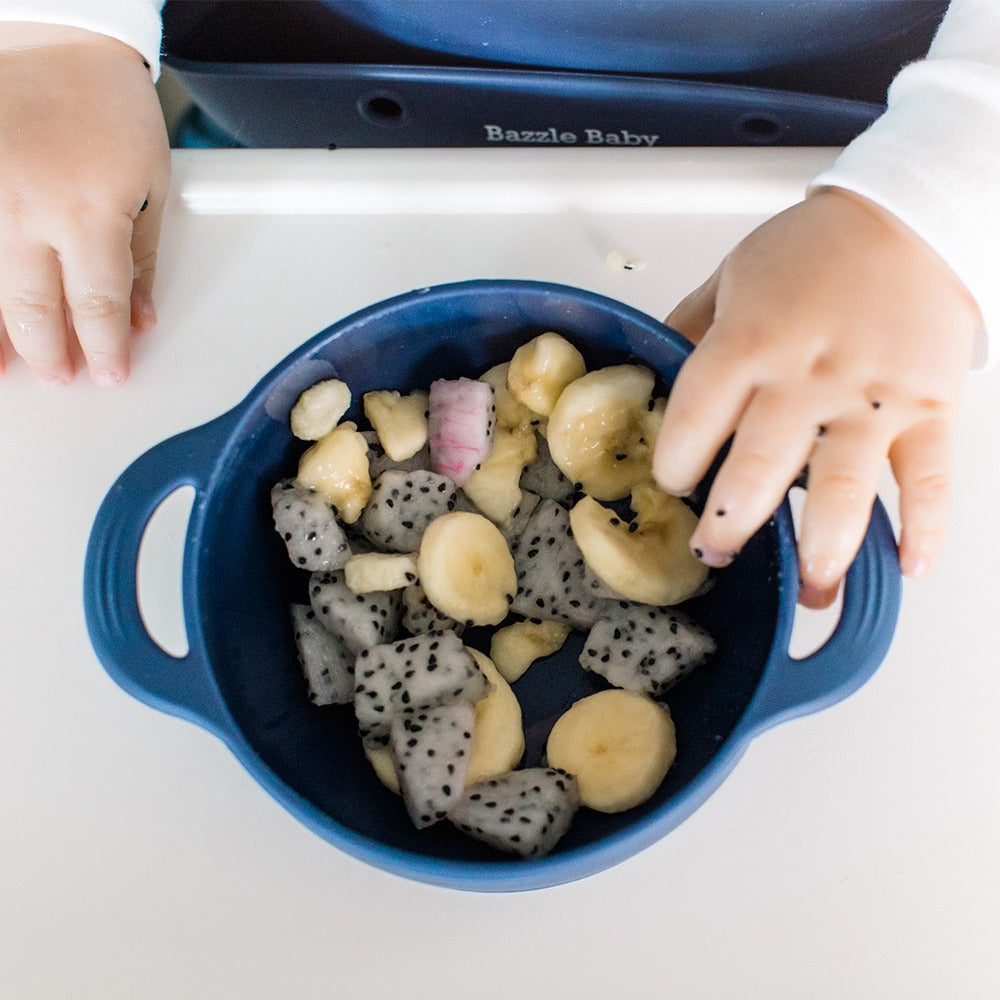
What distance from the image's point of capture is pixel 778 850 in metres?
0.68

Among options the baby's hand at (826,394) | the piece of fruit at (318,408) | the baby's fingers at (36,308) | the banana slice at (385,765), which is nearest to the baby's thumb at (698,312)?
the baby's hand at (826,394)

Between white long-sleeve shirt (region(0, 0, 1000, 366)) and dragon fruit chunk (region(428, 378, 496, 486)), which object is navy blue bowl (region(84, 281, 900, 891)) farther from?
white long-sleeve shirt (region(0, 0, 1000, 366))

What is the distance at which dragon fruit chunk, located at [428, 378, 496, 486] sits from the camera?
709 mm

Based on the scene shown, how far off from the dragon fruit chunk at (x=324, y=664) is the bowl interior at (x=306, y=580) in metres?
0.02

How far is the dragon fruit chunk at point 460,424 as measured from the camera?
709mm

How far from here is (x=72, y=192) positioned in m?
0.78

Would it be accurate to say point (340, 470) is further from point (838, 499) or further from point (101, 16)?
point (101, 16)

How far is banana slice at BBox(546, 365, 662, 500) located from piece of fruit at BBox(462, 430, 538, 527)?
0.04 m

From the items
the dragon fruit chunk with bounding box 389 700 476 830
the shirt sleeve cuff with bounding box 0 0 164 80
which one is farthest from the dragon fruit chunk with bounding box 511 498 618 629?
the shirt sleeve cuff with bounding box 0 0 164 80

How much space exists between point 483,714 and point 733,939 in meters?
0.23

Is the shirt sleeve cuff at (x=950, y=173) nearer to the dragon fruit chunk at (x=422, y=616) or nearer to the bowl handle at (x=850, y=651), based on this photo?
the bowl handle at (x=850, y=651)

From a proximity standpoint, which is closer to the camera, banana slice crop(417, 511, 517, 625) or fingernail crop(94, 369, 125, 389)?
banana slice crop(417, 511, 517, 625)

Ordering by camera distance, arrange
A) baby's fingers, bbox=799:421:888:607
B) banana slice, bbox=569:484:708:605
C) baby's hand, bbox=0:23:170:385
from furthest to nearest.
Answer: baby's hand, bbox=0:23:170:385, banana slice, bbox=569:484:708:605, baby's fingers, bbox=799:421:888:607

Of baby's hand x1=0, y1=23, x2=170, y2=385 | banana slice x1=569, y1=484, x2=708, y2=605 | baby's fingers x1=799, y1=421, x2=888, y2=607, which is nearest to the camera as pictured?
baby's fingers x1=799, y1=421, x2=888, y2=607
